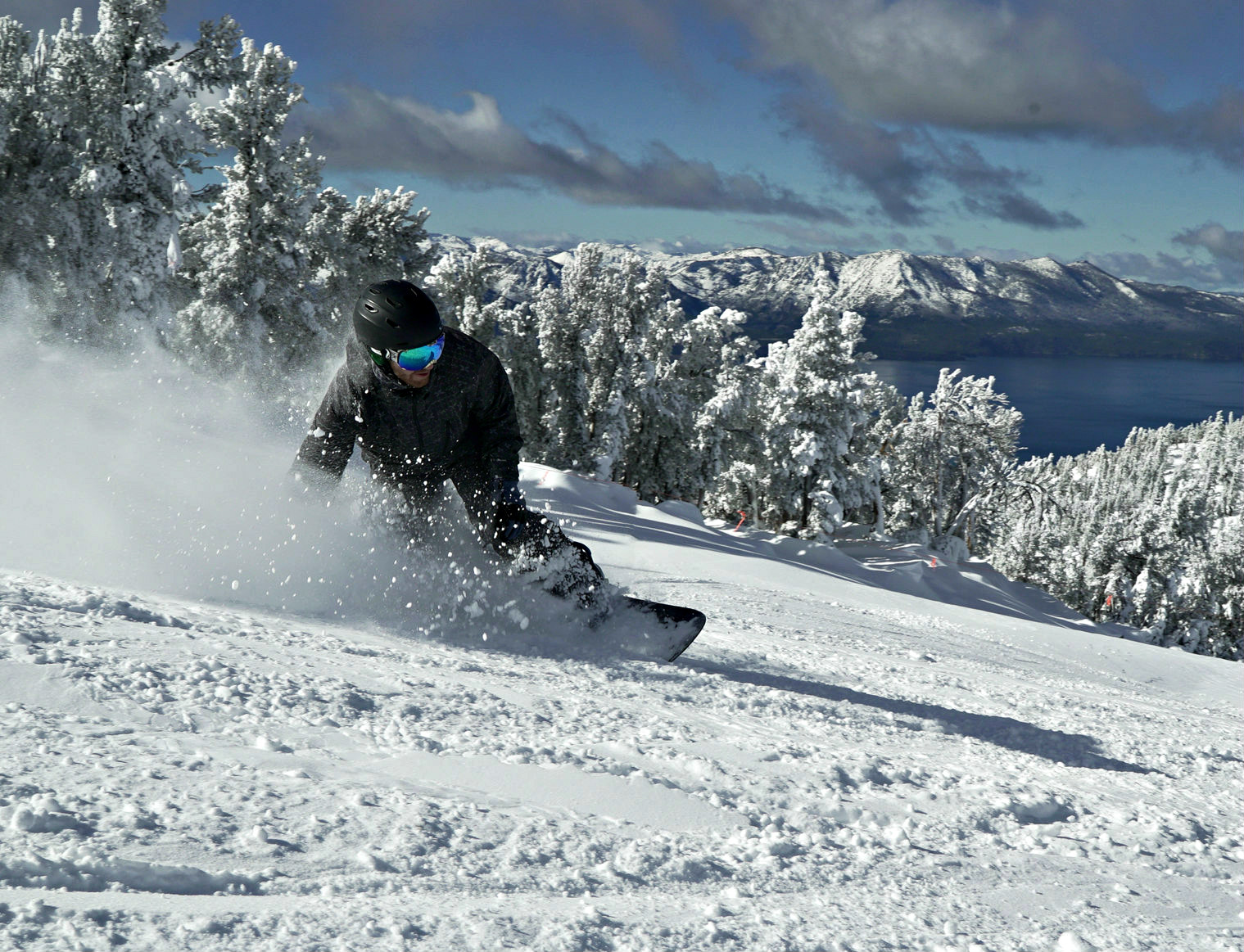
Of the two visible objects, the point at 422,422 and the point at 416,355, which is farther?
the point at 422,422

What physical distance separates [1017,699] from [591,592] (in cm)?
327

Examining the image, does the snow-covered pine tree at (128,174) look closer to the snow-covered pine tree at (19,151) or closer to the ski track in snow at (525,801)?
the snow-covered pine tree at (19,151)

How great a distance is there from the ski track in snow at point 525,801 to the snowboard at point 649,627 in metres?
0.21

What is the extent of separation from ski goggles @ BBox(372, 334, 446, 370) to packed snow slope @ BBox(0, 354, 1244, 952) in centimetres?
127

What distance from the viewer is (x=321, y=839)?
2.11 metres

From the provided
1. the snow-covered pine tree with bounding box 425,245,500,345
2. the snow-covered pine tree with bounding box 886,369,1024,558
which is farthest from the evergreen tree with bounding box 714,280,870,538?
the snow-covered pine tree with bounding box 425,245,500,345

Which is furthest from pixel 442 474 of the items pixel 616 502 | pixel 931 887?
pixel 616 502

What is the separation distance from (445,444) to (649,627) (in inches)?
67.5

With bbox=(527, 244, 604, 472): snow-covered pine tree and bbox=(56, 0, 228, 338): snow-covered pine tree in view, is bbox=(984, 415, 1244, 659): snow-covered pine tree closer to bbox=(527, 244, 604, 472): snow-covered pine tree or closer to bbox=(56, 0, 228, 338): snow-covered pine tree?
bbox=(527, 244, 604, 472): snow-covered pine tree

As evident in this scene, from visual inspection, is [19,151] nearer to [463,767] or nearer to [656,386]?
[656,386]

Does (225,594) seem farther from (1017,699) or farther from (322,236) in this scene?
(322,236)

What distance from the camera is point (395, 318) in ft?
14.4

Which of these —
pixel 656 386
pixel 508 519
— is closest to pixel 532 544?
pixel 508 519

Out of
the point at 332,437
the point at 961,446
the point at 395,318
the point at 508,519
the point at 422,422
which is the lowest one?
the point at 508,519
